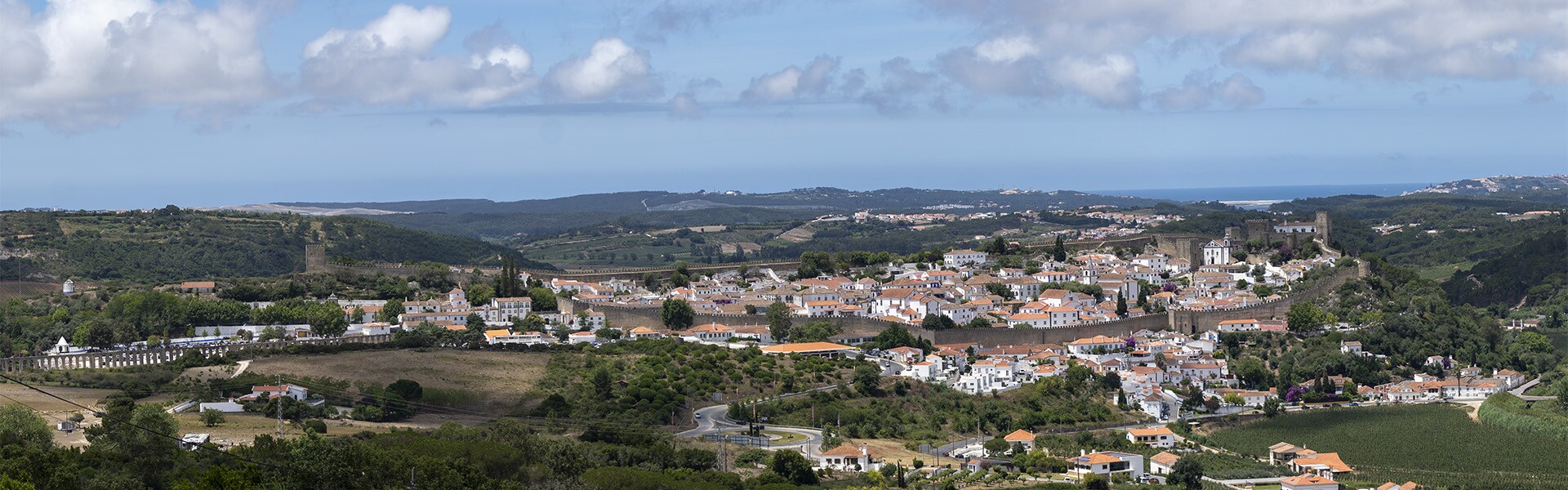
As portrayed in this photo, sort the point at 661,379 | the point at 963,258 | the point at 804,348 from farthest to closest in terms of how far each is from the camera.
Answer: the point at 963,258 → the point at 804,348 → the point at 661,379

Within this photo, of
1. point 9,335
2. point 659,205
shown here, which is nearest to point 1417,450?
point 9,335

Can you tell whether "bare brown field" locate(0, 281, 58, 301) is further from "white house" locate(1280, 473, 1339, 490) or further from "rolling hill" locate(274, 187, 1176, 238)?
"rolling hill" locate(274, 187, 1176, 238)

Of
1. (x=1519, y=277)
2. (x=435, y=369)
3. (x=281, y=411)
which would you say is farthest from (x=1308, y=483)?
(x=1519, y=277)

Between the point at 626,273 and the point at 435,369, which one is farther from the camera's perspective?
the point at 626,273

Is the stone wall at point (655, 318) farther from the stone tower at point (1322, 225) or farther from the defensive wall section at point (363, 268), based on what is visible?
the stone tower at point (1322, 225)

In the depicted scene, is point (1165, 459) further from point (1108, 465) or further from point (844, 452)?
point (844, 452)

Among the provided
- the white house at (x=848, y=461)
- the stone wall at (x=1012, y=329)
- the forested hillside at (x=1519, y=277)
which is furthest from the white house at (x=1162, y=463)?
the forested hillside at (x=1519, y=277)

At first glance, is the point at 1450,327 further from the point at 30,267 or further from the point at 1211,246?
the point at 30,267
